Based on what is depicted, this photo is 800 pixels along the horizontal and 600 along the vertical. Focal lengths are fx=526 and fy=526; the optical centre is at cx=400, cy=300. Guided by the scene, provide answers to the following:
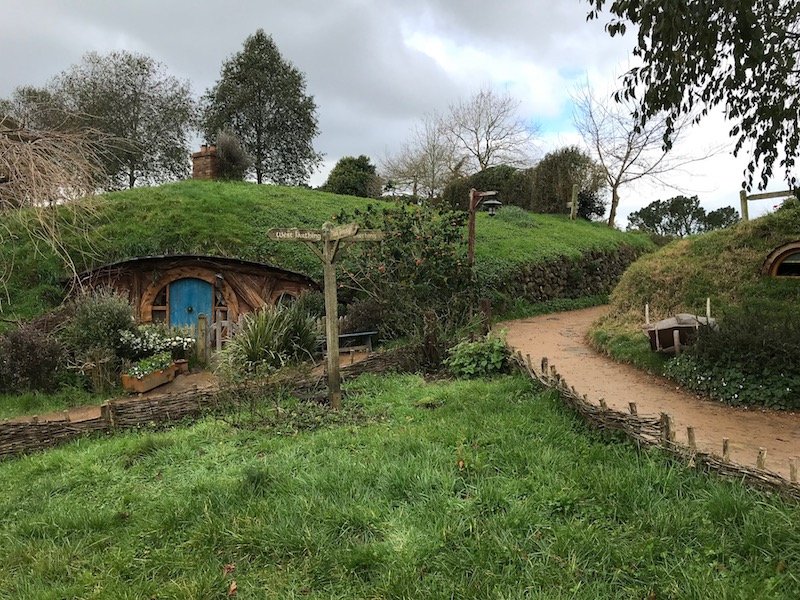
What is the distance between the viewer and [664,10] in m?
4.64

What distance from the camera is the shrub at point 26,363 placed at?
29.1 feet

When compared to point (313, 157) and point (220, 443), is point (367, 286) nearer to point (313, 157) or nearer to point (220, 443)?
point (220, 443)

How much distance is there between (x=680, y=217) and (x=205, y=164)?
104 ft

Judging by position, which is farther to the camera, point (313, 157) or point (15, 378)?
point (313, 157)

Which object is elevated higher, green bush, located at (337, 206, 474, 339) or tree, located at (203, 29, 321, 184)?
tree, located at (203, 29, 321, 184)

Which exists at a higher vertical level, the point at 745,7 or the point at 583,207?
the point at 583,207

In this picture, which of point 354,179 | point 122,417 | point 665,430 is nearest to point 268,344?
point 122,417

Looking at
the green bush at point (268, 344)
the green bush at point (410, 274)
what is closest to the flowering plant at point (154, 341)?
the green bush at point (268, 344)

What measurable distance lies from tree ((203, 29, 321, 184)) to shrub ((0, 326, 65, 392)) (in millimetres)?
19769

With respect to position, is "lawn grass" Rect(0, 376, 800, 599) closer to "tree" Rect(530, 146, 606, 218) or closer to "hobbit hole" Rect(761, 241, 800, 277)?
"hobbit hole" Rect(761, 241, 800, 277)

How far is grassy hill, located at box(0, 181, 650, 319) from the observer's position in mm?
12688

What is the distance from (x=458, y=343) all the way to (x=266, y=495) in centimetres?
533

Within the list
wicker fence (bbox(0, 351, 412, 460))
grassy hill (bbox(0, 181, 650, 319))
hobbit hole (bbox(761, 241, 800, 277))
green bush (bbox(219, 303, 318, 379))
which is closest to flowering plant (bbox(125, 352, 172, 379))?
green bush (bbox(219, 303, 318, 379))

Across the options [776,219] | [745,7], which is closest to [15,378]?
[745,7]
